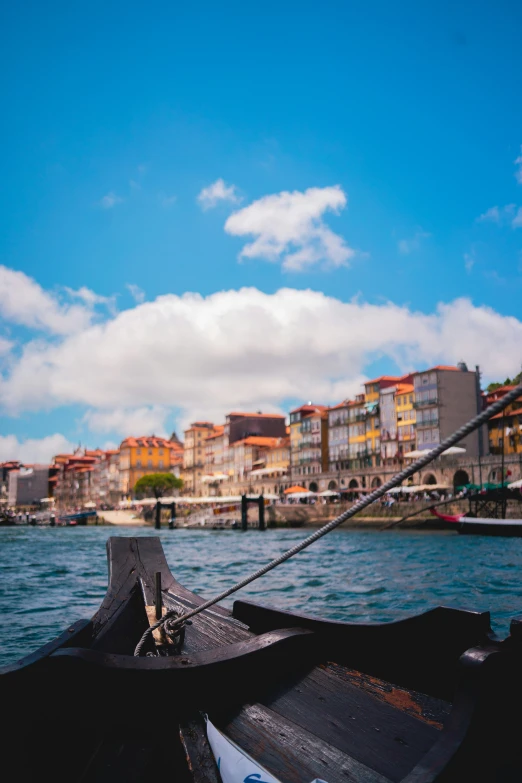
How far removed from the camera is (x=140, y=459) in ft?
381

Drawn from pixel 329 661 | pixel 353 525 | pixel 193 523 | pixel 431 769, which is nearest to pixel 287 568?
pixel 329 661

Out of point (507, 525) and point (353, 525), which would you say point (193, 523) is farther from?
point (507, 525)

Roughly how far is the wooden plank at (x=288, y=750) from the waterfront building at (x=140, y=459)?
366ft

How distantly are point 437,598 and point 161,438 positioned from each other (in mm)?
115105

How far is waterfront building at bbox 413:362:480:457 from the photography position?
5688 centimetres

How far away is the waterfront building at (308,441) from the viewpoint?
7469cm

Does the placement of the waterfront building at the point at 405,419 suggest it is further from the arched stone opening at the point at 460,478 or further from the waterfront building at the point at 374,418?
the arched stone opening at the point at 460,478

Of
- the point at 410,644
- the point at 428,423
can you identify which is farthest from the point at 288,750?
the point at 428,423

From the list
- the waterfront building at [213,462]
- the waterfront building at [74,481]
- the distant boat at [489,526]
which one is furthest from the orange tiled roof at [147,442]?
the distant boat at [489,526]

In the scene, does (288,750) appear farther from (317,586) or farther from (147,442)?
(147,442)

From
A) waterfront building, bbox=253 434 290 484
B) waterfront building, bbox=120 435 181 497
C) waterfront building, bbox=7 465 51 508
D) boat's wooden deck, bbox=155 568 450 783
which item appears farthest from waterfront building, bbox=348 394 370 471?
waterfront building, bbox=7 465 51 508

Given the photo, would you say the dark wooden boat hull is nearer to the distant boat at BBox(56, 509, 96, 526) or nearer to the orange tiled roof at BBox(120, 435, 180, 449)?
the distant boat at BBox(56, 509, 96, 526)

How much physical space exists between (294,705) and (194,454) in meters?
107

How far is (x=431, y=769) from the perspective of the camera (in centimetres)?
190
